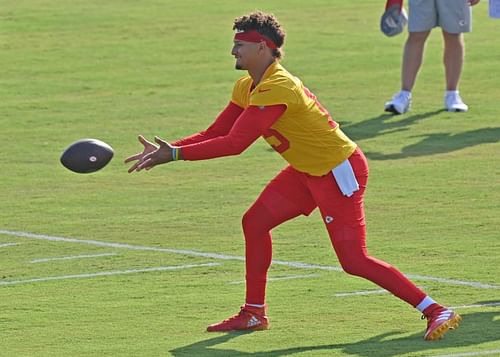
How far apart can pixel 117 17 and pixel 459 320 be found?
750 inches

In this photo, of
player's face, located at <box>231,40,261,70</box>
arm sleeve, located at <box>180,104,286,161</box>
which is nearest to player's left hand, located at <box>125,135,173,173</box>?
arm sleeve, located at <box>180,104,286,161</box>

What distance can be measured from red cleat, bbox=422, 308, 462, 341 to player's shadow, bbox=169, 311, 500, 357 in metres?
0.05

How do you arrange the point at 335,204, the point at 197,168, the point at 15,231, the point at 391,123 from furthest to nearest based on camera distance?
the point at 391,123 → the point at 197,168 → the point at 15,231 → the point at 335,204

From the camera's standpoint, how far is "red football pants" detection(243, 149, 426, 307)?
10.2 metres

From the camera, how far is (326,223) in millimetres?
10297

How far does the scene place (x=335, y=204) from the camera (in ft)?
33.7

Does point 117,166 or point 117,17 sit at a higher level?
point 117,17

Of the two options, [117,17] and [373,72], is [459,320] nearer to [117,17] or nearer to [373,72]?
[373,72]

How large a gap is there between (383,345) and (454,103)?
1155 centimetres

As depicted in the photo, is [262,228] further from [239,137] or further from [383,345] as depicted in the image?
[383,345]

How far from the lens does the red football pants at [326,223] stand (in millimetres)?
10195

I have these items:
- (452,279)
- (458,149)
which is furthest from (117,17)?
(452,279)

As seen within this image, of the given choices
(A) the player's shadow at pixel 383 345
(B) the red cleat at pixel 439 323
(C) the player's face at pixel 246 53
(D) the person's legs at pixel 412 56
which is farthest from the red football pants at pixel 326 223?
(D) the person's legs at pixel 412 56

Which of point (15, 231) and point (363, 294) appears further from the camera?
point (15, 231)
